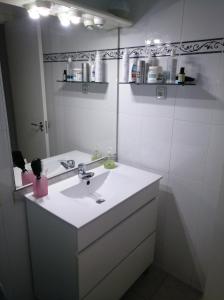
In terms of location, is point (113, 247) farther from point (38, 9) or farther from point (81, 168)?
point (38, 9)

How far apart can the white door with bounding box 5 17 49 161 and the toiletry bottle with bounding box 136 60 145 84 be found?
2.00ft

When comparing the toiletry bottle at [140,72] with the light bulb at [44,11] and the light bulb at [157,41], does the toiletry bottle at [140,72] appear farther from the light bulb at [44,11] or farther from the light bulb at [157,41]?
the light bulb at [44,11]

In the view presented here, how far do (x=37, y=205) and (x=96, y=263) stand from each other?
0.45 metres

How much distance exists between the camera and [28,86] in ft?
4.61

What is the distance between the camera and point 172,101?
1573mm

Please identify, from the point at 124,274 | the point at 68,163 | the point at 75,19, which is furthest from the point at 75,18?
the point at 124,274

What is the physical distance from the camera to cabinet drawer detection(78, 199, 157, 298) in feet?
4.05

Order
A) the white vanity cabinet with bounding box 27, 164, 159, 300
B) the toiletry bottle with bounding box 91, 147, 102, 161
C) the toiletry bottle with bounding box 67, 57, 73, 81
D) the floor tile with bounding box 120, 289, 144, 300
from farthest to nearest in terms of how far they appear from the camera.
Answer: the toiletry bottle with bounding box 91, 147, 102, 161, the floor tile with bounding box 120, 289, 144, 300, the toiletry bottle with bounding box 67, 57, 73, 81, the white vanity cabinet with bounding box 27, 164, 159, 300

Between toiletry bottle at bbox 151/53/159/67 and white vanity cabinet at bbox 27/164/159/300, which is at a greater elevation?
toiletry bottle at bbox 151/53/159/67

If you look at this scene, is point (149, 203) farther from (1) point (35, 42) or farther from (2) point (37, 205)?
(1) point (35, 42)

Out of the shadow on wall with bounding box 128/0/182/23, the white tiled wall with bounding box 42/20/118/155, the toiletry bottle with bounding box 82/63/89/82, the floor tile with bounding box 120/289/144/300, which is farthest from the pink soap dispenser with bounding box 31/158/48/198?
the shadow on wall with bounding box 128/0/182/23

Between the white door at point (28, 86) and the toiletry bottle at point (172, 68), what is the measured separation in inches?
31.3

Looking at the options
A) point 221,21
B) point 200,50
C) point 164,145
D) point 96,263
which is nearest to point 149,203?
point 164,145

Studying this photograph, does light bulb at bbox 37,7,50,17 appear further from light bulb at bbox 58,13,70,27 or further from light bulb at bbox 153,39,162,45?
light bulb at bbox 153,39,162,45
